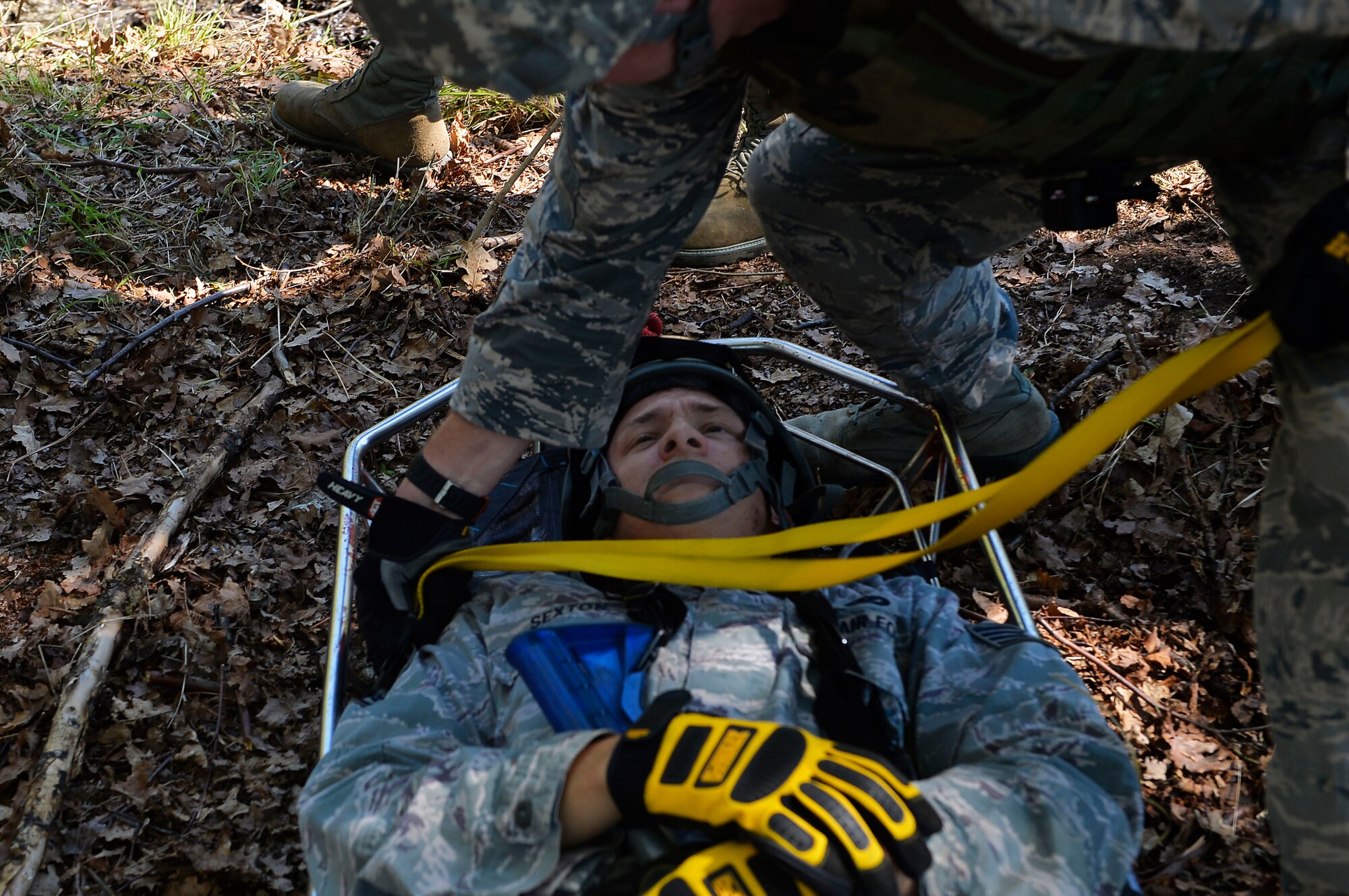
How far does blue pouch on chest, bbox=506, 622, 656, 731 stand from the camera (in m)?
2.23

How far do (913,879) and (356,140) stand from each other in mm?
4865

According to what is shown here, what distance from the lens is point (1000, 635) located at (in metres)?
2.36

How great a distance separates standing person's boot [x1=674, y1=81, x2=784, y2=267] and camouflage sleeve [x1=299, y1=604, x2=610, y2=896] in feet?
10.5

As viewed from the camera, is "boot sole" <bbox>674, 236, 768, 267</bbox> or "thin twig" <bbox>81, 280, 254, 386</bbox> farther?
"boot sole" <bbox>674, 236, 768, 267</bbox>

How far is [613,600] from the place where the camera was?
260 cm

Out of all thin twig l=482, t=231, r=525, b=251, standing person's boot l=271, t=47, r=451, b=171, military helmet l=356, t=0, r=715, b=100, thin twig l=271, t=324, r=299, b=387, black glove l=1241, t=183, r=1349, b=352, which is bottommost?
thin twig l=271, t=324, r=299, b=387

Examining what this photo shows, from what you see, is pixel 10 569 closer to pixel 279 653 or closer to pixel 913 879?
pixel 279 653

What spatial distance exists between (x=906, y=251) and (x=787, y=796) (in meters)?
1.33

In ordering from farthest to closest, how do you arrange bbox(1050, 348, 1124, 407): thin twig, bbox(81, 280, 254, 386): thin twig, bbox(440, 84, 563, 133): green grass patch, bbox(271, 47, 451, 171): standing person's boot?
bbox(440, 84, 563, 133): green grass patch
bbox(271, 47, 451, 171): standing person's boot
bbox(81, 280, 254, 386): thin twig
bbox(1050, 348, 1124, 407): thin twig

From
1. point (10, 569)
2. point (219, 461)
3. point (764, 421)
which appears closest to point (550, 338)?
point (764, 421)

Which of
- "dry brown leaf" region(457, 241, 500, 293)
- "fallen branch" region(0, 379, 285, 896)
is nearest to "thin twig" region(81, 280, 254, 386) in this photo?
"fallen branch" region(0, 379, 285, 896)

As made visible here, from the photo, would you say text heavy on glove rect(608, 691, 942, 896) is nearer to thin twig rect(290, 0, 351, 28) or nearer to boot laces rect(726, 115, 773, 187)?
boot laces rect(726, 115, 773, 187)

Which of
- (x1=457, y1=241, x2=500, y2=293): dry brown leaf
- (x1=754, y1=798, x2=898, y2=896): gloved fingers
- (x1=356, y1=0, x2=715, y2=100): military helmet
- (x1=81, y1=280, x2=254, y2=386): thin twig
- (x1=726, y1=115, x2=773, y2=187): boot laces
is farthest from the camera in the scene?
(x1=726, y1=115, x2=773, y2=187): boot laces

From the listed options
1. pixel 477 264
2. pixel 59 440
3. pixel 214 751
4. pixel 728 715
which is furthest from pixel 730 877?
pixel 477 264
